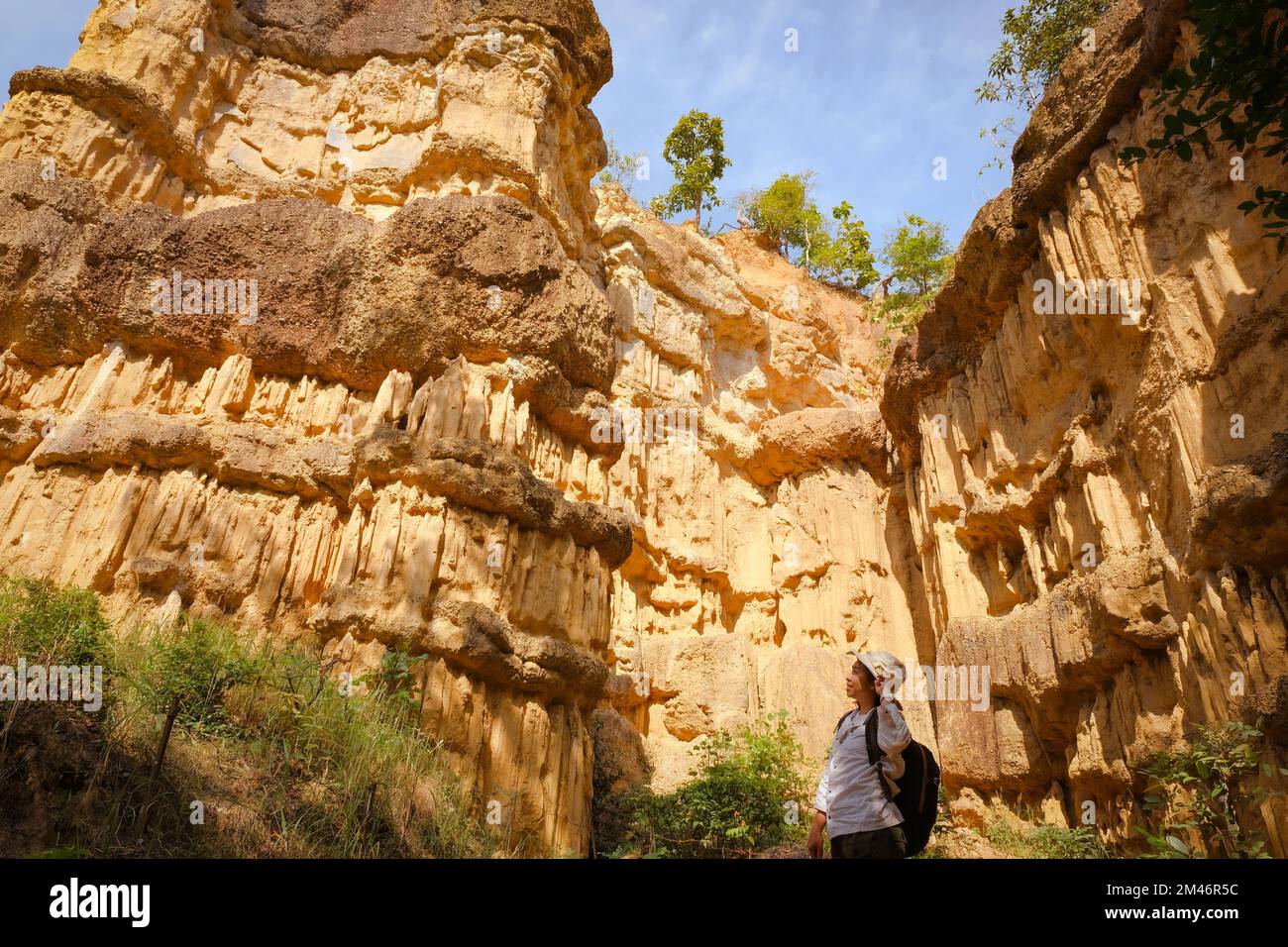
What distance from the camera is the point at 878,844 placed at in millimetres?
4609

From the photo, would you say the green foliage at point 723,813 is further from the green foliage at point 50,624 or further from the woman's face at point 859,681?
the green foliage at point 50,624

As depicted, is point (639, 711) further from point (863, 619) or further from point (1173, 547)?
point (1173, 547)

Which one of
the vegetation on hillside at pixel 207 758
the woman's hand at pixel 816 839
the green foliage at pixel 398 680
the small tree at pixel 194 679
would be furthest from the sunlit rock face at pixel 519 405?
the woman's hand at pixel 816 839

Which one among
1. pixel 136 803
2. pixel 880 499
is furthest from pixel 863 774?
pixel 880 499

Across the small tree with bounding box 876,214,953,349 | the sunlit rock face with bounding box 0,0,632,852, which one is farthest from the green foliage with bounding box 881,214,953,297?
the sunlit rock face with bounding box 0,0,632,852

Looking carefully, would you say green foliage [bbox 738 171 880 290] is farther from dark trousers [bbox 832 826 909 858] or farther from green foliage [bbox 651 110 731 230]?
dark trousers [bbox 832 826 909 858]

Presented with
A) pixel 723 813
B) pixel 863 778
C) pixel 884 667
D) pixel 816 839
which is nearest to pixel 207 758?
pixel 816 839

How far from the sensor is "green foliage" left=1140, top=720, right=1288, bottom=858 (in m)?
8.07

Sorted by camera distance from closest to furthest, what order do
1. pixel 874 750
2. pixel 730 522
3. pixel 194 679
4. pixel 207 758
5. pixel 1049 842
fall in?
1. pixel 874 750
2. pixel 207 758
3. pixel 194 679
4. pixel 1049 842
5. pixel 730 522

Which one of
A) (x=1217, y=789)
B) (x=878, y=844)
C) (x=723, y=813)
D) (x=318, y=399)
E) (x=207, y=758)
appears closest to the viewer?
(x=878, y=844)

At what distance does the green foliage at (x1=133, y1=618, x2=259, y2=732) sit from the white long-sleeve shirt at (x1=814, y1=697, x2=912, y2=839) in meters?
5.20

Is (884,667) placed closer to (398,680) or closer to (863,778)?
(863,778)

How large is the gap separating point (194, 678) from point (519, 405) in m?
5.66
